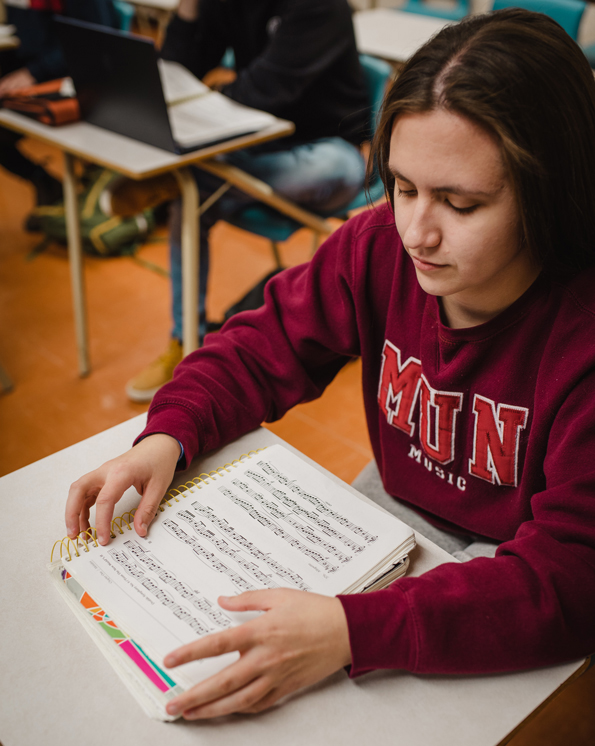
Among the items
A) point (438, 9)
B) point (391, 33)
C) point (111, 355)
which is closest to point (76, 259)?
point (111, 355)

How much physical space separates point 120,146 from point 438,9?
3947 mm

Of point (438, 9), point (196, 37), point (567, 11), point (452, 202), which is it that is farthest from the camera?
point (438, 9)

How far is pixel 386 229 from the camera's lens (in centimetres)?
85

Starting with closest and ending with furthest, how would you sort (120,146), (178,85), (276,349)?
(276,349) < (120,146) < (178,85)

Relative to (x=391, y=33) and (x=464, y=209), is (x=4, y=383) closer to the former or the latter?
(x=464, y=209)

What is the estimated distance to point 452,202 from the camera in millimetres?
609

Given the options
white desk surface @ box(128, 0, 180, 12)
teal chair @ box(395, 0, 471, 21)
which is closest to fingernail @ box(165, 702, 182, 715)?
white desk surface @ box(128, 0, 180, 12)

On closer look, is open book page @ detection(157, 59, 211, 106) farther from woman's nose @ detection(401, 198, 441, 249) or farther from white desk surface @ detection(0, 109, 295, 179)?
woman's nose @ detection(401, 198, 441, 249)

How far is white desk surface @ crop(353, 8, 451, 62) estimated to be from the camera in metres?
2.82

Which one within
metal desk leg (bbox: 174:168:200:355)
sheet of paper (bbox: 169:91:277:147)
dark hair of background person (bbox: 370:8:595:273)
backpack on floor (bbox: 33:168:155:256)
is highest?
dark hair of background person (bbox: 370:8:595:273)

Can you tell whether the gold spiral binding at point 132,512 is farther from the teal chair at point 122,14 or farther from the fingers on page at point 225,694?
the teal chair at point 122,14

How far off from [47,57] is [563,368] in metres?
2.89

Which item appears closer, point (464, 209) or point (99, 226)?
point (464, 209)

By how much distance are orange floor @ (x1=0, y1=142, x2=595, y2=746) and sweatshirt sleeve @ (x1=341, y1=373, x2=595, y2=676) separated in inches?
30.5
